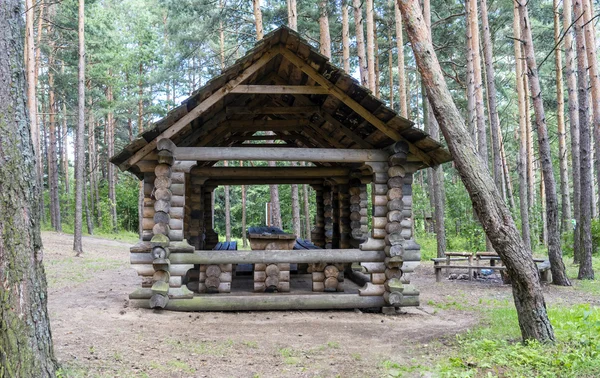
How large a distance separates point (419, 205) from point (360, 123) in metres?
14.7

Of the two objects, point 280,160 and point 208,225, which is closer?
point 280,160

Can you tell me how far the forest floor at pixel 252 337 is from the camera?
4.72 m

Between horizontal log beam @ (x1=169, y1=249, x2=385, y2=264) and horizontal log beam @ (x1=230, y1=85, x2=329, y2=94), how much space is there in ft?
9.38

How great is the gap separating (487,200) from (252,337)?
12.0 feet

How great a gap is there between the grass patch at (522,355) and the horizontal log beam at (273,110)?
5.19 m

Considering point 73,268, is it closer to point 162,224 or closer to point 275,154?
point 162,224

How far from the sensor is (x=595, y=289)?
32.4 feet

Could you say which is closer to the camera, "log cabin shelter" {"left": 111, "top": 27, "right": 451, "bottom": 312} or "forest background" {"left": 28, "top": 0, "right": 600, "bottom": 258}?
"log cabin shelter" {"left": 111, "top": 27, "right": 451, "bottom": 312}

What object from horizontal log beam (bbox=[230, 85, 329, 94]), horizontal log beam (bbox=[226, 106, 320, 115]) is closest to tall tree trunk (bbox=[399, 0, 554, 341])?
horizontal log beam (bbox=[230, 85, 329, 94])

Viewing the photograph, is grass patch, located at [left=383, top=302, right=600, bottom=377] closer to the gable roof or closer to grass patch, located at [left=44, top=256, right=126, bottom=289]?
the gable roof

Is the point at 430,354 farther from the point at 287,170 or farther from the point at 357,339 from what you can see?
the point at 287,170

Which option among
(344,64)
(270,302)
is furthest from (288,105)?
(344,64)

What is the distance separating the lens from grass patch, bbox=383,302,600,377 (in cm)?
426

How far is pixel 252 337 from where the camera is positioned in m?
6.12
